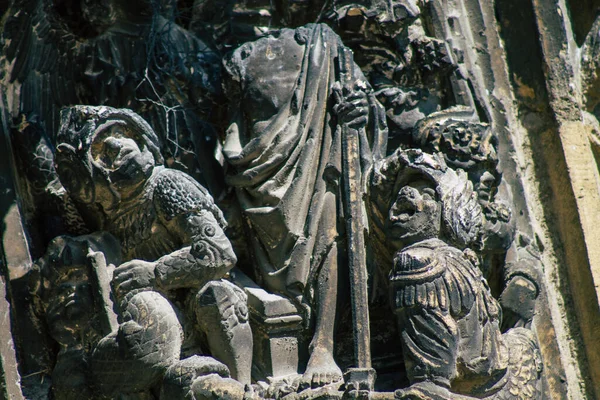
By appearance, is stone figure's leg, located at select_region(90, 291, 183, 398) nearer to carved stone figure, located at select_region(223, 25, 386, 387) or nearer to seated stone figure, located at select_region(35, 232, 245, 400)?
seated stone figure, located at select_region(35, 232, 245, 400)

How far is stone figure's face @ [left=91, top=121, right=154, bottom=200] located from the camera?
288 inches

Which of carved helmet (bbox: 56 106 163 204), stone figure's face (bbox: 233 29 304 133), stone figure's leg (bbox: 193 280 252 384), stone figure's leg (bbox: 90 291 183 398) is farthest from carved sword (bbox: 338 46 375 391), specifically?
carved helmet (bbox: 56 106 163 204)

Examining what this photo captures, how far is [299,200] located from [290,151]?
23 cm

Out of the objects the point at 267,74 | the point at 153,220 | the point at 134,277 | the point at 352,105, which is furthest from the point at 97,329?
the point at 352,105

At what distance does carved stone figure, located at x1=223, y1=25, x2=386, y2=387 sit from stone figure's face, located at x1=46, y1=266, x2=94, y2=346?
0.79m

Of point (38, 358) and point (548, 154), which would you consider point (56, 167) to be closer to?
point (38, 358)

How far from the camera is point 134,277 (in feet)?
23.6

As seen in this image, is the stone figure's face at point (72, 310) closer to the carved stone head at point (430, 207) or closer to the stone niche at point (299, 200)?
the stone niche at point (299, 200)

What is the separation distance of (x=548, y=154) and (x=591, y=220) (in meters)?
0.41

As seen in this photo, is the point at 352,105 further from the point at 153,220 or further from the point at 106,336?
the point at 106,336

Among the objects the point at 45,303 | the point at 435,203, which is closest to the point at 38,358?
the point at 45,303

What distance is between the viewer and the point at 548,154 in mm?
7996

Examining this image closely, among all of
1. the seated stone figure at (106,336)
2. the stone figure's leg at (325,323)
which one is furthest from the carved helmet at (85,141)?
the stone figure's leg at (325,323)

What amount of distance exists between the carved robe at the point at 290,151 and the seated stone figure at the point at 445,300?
366 millimetres
